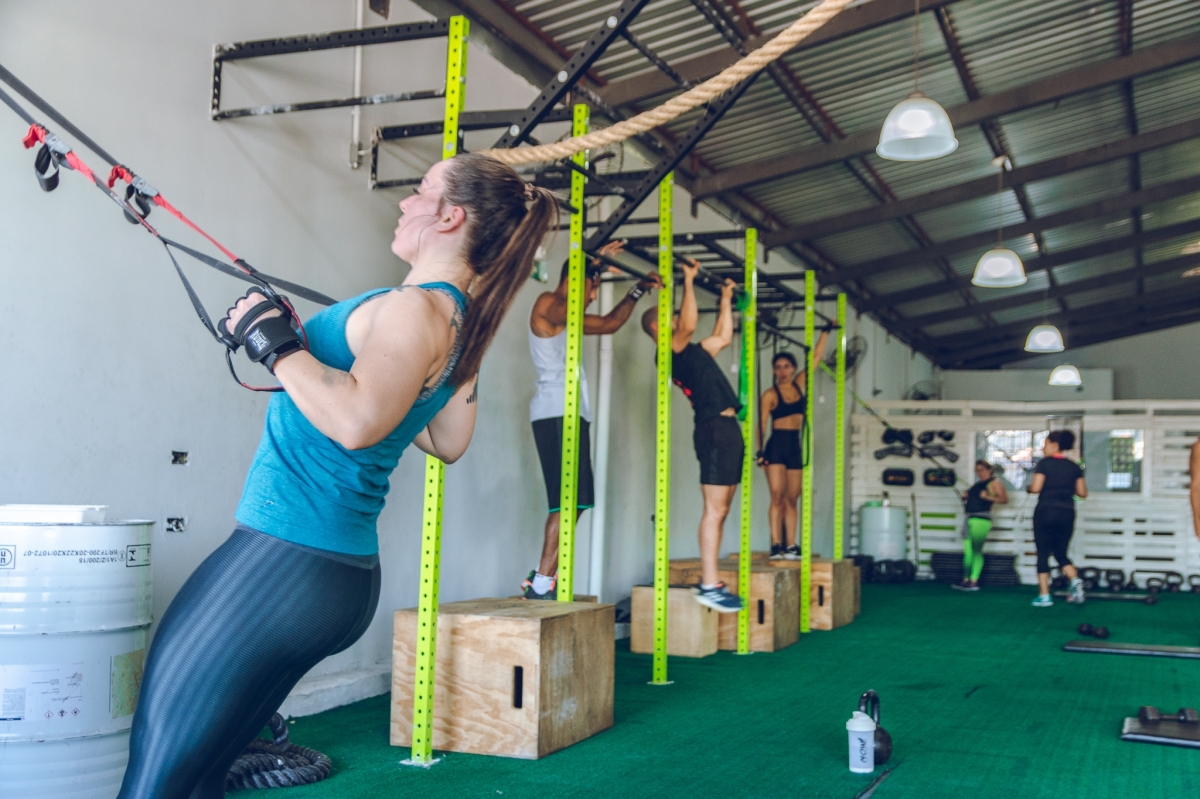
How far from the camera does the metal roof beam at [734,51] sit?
5.50m

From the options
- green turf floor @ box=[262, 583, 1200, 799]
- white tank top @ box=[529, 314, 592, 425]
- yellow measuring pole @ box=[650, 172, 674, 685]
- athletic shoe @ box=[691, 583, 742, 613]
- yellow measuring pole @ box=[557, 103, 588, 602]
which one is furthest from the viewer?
athletic shoe @ box=[691, 583, 742, 613]

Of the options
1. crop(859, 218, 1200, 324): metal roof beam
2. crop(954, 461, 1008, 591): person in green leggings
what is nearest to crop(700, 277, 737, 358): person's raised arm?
crop(954, 461, 1008, 591): person in green leggings

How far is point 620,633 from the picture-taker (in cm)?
595

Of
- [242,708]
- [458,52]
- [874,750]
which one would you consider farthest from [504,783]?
[458,52]

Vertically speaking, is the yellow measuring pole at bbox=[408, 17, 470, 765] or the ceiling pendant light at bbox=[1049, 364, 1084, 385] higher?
the ceiling pendant light at bbox=[1049, 364, 1084, 385]

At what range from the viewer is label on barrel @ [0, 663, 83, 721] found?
207 cm

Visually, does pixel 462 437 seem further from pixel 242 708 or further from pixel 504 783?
pixel 504 783

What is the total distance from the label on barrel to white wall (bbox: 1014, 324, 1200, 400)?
18478mm

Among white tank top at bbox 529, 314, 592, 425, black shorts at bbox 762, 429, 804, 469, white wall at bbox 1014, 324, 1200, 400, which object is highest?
white wall at bbox 1014, 324, 1200, 400

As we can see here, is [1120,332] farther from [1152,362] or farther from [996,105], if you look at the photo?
[996,105]

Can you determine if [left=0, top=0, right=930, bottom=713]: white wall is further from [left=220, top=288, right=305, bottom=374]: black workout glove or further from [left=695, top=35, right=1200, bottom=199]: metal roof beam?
[left=695, top=35, right=1200, bottom=199]: metal roof beam

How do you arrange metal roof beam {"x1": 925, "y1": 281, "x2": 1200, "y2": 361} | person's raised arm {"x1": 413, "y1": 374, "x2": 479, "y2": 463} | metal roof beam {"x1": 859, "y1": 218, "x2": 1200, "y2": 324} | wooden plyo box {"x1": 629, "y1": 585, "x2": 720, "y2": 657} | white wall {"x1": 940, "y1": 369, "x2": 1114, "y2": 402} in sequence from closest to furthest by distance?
1. person's raised arm {"x1": 413, "y1": 374, "x2": 479, "y2": 463}
2. wooden plyo box {"x1": 629, "y1": 585, "x2": 720, "y2": 657}
3. metal roof beam {"x1": 859, "y1": 218, "x2": 1200, "y2": 324}
4. metal roof beam {"x1": 925, "y1": 281, "x2": 1200, "y2": 361}
5. white wall {"x1": 940, "y1": 369, "x2": 1114, "y2": 402}

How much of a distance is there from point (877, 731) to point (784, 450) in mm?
4460

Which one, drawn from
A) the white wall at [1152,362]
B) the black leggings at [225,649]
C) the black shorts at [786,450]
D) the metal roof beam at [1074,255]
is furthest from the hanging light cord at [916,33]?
the white wall at [1152,362]
